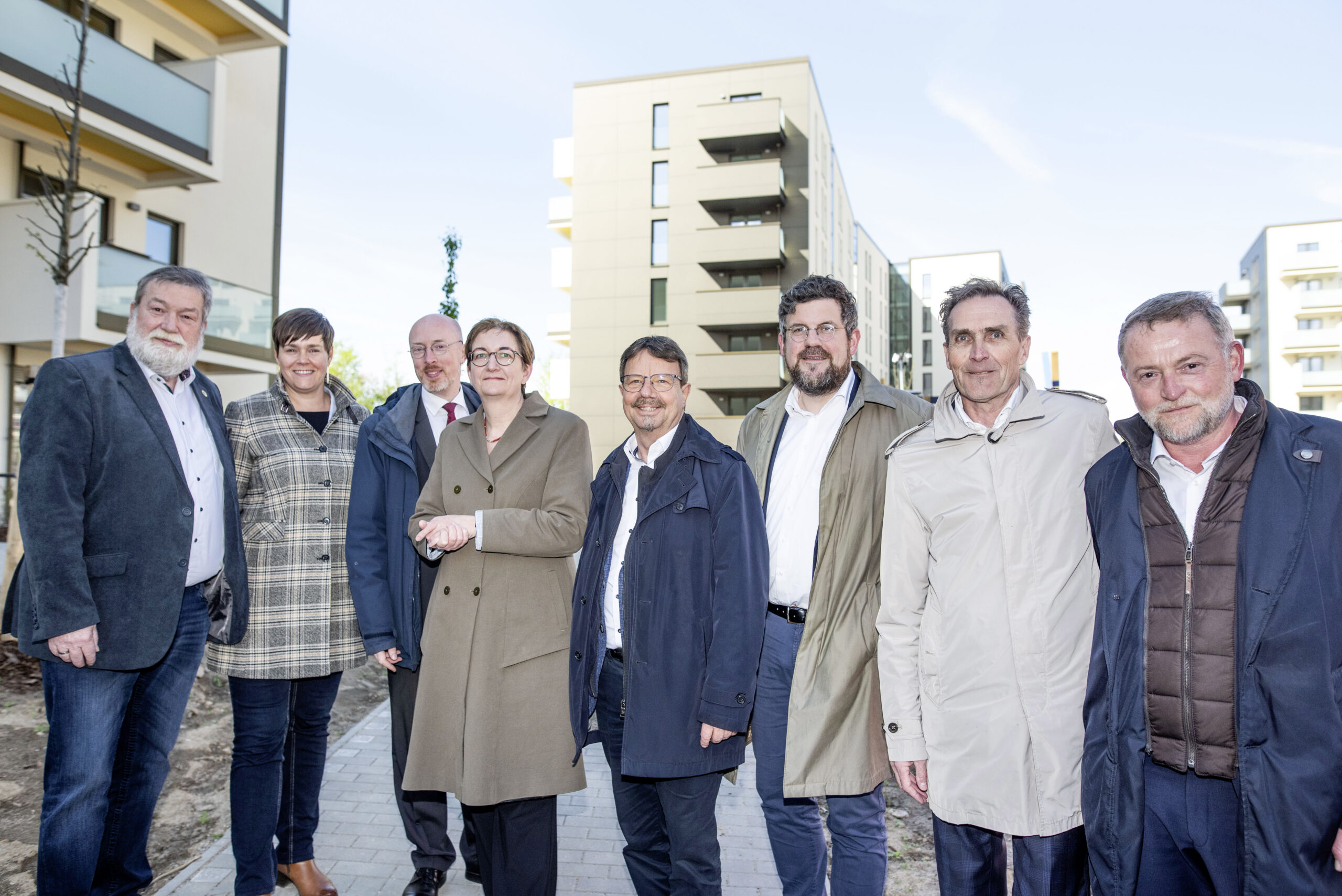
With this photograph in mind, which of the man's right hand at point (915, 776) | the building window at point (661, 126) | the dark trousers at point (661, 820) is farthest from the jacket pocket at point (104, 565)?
the building window at point (661, 126)

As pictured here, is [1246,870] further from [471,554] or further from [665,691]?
[471,554]

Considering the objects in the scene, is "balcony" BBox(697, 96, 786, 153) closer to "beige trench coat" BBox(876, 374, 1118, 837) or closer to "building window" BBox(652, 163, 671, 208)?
"building window" BBox(652, 163, 671, 208)

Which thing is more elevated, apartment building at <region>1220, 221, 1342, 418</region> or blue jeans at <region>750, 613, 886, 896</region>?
apartment building at <region>1220, 221, 1342, 418</region>

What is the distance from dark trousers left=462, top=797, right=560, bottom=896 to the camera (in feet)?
10.6

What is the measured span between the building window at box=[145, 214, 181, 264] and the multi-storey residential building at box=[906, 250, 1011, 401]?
211 ft

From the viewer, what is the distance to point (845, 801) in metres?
3.23

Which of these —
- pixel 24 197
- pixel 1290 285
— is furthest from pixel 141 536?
pixel 1290 285

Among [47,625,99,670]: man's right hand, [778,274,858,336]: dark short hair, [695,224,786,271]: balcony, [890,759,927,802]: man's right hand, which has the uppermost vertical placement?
[695,224,786,271]: balcony

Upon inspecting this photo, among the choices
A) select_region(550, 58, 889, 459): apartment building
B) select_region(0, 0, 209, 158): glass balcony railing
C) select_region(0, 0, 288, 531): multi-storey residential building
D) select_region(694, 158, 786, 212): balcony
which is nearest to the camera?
select_region(0, 0, 209, 158): glass balcony railing

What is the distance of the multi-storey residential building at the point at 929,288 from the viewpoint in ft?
244

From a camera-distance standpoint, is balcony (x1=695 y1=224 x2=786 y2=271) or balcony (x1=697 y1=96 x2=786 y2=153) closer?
balcony (x1=695 y1=224 x2=786 y2=271)

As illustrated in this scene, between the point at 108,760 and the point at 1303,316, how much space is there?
81213 mm

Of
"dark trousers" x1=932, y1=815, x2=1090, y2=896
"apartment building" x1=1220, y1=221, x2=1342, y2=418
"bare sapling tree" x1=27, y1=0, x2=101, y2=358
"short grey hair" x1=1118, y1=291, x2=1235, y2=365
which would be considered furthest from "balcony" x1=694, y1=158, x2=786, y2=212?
"apartment building" x1=1220, y1=221, x2=1342, y2=418

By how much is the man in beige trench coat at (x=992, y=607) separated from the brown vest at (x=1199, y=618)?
261mm
